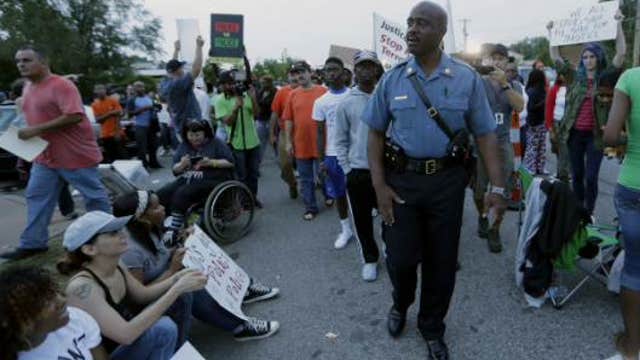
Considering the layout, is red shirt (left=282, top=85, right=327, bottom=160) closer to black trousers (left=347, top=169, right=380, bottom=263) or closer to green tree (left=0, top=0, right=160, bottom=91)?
black trousers (left=347, top=169, right=380, bottom=263)

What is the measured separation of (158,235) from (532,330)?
2434 millimetres

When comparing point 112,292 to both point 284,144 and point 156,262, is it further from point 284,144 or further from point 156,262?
point 284,144

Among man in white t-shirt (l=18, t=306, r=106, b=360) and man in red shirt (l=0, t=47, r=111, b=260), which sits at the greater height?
man in red shirt (l=0, t=47, r=111, b=260)

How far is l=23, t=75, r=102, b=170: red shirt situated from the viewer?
413cm

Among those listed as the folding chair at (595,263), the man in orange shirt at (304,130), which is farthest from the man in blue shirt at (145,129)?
the folding chair at (595,263)

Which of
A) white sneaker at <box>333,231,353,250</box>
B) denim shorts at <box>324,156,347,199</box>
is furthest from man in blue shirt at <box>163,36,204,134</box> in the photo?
white sneaker at <box>333,231,353,250</box>

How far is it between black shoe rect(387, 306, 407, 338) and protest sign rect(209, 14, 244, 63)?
575cm

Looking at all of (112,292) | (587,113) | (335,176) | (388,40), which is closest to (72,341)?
(112,292)

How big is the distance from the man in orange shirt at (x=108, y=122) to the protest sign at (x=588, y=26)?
7417 millimetres

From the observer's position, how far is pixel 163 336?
2.34 meters

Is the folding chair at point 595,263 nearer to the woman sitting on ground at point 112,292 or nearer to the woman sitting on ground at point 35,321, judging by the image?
the woman sitting on ground at point 112,292

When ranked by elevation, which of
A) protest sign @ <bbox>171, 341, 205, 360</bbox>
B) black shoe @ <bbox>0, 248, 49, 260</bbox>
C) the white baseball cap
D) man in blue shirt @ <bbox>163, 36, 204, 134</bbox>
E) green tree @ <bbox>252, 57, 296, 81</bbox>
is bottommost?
black shoe @ <bbox>0, 248, 49, 260</bbox>

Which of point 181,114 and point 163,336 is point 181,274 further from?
point 181,114

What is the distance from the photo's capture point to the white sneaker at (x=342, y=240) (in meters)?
4.57
